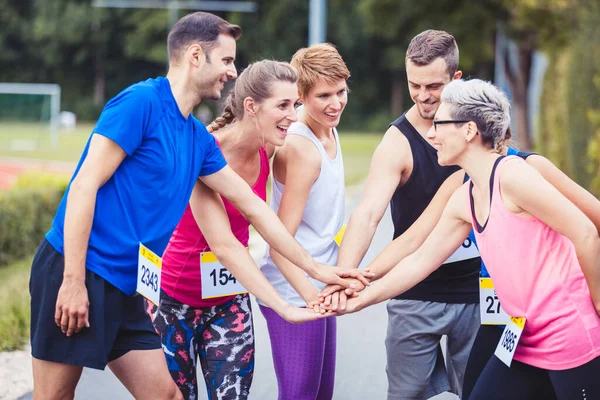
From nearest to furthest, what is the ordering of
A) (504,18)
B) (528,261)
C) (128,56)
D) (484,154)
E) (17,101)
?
(528,261), (484,154), (504,18), (17,101), (128,56)

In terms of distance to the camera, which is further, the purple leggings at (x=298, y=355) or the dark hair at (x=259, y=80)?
the purple leggings at (x=298, y=355)

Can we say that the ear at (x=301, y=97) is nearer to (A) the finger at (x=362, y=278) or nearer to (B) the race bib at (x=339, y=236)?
(B) the race bib at (x=339, y=236)

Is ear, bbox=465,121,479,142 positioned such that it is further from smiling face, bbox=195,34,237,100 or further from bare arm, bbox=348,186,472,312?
smiling face, bbox=195,34,237,100

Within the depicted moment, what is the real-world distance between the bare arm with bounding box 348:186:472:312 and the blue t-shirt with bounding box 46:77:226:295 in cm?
101

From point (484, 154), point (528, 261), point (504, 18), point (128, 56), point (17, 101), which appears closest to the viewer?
point (528, 261)

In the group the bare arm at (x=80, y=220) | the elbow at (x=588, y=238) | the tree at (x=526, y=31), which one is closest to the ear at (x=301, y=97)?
the bare arm at (x=80, y=220)

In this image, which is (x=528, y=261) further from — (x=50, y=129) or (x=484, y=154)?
(x=50, y=129)

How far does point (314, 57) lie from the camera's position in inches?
157

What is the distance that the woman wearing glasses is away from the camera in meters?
3.02

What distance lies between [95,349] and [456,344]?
1695 mm

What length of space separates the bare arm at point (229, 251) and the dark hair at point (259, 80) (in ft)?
1.30

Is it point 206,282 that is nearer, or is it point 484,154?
point 484,154

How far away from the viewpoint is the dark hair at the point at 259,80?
3824 mm

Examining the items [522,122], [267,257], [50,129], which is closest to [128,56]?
[50,129]
